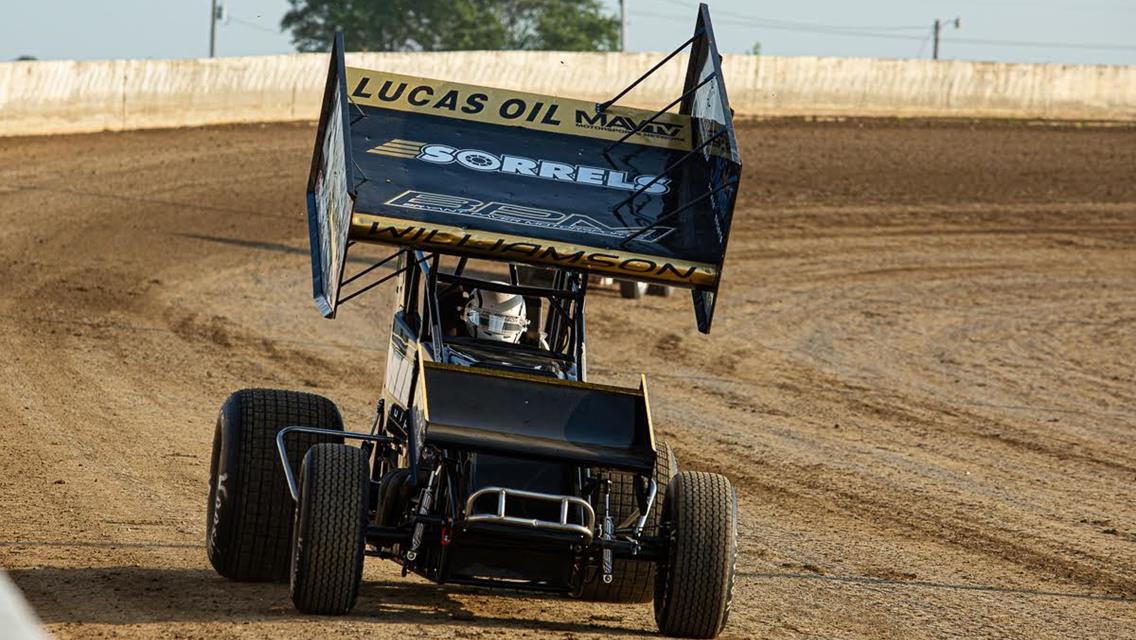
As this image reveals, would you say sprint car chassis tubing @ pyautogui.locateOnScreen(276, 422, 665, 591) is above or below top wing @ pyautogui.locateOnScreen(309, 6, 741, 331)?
below

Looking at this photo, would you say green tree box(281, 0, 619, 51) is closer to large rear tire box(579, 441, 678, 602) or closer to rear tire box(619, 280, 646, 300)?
rear tire box(619, 280, 646, 300)

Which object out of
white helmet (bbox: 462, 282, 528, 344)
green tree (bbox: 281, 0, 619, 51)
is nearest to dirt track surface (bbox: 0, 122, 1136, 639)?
white helmet (bbox: 462, 282, 528, 344)

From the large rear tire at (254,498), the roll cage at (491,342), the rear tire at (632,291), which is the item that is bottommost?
the rear tire at (632,291)

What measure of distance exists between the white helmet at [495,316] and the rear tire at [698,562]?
1.71 m

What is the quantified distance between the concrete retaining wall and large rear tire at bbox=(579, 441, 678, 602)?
22.0 m

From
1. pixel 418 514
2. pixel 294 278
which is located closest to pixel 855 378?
pixel 294 278

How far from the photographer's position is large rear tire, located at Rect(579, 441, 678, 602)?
25.8 ft

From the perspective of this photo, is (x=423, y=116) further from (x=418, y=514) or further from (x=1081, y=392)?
(x=1081, y=392)

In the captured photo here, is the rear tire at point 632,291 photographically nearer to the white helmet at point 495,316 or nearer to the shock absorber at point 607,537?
the white helmet at point 495,316

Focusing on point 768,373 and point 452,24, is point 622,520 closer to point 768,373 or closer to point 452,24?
point 768,373

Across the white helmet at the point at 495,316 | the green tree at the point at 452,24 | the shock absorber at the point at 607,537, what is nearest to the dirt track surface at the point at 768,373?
the shock absorber at the point at 607,537

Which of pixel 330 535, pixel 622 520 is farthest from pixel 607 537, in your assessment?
pixel 330 535

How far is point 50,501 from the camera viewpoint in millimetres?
10172

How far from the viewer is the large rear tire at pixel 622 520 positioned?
7.85 metres
